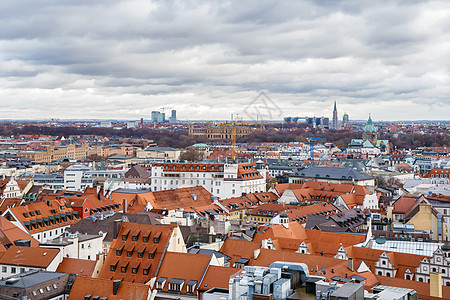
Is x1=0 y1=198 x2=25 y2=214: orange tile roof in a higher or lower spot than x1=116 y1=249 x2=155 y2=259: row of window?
lower

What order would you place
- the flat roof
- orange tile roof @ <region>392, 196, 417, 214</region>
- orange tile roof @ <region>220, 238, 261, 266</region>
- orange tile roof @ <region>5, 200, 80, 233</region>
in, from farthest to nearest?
orange tile roof @ <region>392, 196, 417, 214</region>, orange tile roof @ <region>5, 200, 80, 233</region>, the flat roof, orange tile roof @ <region>220, 238, 261, 266</region>

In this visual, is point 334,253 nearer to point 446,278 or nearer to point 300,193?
point 446,278

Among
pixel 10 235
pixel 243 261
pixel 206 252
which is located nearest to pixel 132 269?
Result: pixel 206 252

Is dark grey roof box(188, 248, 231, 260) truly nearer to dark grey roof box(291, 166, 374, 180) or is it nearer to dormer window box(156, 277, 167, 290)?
dormer window box(156, 277, 167, 290)

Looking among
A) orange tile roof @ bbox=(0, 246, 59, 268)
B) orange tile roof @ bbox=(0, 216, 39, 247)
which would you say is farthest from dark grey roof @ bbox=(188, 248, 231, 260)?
orange tile roof @ bbox=(0, 216, 39, 247)

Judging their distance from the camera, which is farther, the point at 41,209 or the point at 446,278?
the point at 41,209

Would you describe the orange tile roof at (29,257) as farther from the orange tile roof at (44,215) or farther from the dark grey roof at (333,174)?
the dark grey roof at (333,174)

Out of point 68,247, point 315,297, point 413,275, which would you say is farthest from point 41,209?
point 315,297
